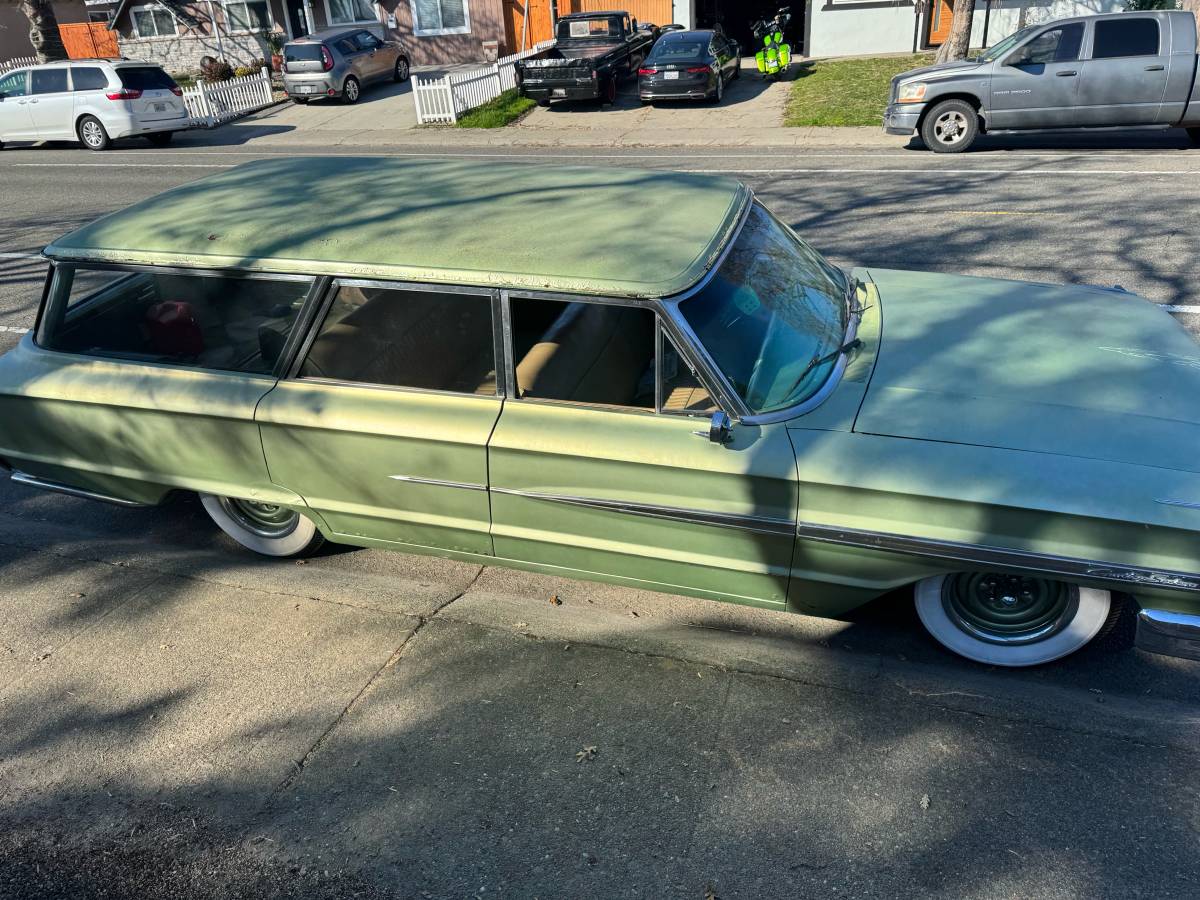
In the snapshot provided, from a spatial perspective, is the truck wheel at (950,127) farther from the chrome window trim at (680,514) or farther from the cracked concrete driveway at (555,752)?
the chrome window trim at (680,514)

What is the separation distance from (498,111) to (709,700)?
59.7 ft

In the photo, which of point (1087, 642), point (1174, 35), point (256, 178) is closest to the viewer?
point (1087, 642)

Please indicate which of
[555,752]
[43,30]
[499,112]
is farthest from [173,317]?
[43,30]

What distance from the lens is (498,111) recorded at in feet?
63.7

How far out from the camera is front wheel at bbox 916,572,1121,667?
334 centimetres

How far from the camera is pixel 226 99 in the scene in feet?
71.5

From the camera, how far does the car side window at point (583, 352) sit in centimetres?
354

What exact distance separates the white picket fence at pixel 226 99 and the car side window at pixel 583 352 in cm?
1938

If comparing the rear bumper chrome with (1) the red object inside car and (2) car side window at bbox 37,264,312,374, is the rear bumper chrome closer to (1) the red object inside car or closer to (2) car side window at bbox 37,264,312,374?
(2) car side window at bbox 37,264,312,374

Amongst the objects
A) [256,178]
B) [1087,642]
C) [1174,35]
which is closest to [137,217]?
[256,178]

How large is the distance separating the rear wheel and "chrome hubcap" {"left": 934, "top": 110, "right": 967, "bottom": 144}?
15.5 meters

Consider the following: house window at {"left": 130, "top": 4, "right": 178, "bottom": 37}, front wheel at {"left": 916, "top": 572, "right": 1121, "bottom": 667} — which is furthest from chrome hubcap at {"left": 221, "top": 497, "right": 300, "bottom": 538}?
house window at {"left": 130, "top": 4, "right": 178, "bottom": 37}

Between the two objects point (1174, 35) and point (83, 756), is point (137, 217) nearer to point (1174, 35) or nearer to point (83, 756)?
Answer: point (83, 756)

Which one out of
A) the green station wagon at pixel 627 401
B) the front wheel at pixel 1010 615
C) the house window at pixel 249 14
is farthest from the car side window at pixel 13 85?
the front wheel at pixel 1010 615
